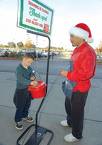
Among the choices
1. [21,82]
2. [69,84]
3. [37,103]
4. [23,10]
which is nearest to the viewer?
[23,10]

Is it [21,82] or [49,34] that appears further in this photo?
[21,82]

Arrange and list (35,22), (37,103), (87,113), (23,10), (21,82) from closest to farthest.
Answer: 1. (23,10)
2. (35,22)
3. (21,82)
4. (87,113)
5. (37,103)

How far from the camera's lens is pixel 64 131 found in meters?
4.01

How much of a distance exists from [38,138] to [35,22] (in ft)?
5.63

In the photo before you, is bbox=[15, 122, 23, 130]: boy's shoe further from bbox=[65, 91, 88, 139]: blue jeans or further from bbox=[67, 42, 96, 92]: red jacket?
bbox=[67, 42, 96, 92]: red jacket

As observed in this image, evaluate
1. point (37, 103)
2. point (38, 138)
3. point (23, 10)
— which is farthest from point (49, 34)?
point (37, 103)

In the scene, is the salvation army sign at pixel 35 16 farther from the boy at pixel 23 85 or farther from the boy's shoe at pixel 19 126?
the boy's shoe at pixel 19 126

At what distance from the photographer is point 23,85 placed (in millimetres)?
3840

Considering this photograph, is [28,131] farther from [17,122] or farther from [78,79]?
[78,79]

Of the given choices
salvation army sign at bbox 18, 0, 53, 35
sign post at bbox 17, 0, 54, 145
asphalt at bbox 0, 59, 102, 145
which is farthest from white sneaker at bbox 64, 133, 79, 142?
salvation army sign at bbox 18, 0, 53, 35

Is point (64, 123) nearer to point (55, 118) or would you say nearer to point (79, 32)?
point (55, 118)

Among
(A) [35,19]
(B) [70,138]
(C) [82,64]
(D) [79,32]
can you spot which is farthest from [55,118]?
(A) [35,19]

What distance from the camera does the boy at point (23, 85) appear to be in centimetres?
374

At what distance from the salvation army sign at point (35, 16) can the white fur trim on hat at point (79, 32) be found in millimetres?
337
